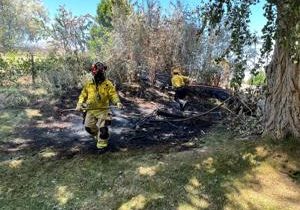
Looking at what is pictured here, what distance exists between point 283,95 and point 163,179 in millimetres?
2516

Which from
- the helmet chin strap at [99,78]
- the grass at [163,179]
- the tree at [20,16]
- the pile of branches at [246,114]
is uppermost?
the tree at [20,16]

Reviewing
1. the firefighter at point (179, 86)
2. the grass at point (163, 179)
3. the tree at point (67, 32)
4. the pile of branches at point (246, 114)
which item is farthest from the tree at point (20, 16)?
the grass at point (163, 179)

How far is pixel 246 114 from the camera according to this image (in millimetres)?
9367

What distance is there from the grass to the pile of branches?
24.0 inches

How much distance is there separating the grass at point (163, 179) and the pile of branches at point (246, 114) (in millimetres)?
610

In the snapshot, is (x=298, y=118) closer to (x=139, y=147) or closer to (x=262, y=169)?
(x=262, y=169)

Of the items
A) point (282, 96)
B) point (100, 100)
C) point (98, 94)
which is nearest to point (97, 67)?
point (98, 94)

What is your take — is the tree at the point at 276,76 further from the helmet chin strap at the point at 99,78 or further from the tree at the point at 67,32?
the tree at the point at 67,32

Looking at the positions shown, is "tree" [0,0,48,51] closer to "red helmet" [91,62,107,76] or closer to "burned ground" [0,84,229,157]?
"burned ground" [0,84,229,157]

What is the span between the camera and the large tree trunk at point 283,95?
6.99 meters

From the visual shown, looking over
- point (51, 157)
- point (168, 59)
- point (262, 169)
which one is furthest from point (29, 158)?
point (168, 59)

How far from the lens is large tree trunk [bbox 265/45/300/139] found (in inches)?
275

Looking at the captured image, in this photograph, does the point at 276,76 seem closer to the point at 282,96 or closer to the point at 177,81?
the point at 282,96

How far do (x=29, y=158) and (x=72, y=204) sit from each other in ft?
6.47
